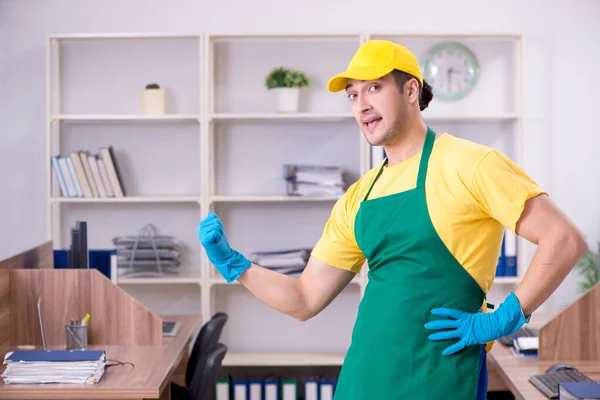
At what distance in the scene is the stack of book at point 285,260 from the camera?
429cm

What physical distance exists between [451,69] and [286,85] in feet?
3.01

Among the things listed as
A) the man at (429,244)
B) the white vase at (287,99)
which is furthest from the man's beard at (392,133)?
the white vase at (287,99)

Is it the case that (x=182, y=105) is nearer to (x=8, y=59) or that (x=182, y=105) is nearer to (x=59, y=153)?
(x=59, y=153)

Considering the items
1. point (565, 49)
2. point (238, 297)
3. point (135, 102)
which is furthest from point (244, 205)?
point (565, 49)

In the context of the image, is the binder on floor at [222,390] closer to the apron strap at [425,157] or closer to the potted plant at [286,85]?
the potted plant at [286,85]

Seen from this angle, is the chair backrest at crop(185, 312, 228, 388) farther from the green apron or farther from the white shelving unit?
the green apron

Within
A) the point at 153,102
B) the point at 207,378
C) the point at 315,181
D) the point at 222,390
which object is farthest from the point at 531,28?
the point at 207,378

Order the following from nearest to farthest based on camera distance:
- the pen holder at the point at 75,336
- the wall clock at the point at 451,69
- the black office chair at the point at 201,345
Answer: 1. the pen holder at the point at 75,336
2. the black office chair at the point at 201,345
3. the wall clock at the point at 451,69

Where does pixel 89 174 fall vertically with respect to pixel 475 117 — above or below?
below

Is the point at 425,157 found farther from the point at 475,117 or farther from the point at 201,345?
the point at 475,117

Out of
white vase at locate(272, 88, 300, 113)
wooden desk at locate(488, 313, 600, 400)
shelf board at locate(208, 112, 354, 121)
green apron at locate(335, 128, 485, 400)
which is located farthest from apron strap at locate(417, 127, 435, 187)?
white vase at locate(272, 88, 300, 113)

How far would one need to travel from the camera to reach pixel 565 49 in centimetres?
448

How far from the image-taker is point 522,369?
2.79m

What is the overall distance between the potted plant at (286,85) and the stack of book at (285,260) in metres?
0.75
